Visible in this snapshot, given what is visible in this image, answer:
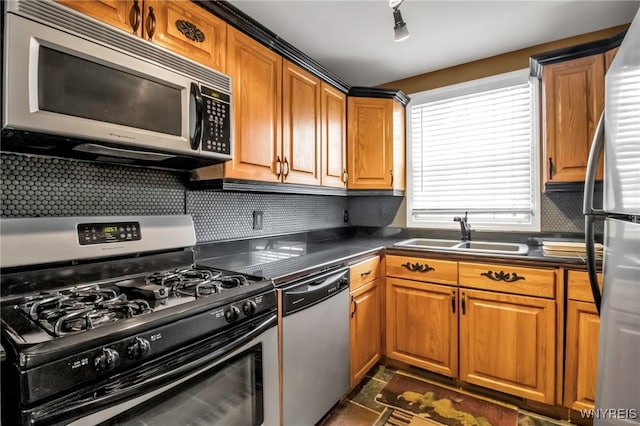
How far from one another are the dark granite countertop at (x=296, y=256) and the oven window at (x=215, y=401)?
0.37m

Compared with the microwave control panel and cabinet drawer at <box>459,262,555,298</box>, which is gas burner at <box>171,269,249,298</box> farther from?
cabinet drawer at <box>459,262,555,298</box>

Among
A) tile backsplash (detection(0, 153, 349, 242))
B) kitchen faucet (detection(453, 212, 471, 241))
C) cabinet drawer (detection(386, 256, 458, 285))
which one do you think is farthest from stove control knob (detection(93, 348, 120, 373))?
kitchen faucet (detection(453, 212, 471, 241))

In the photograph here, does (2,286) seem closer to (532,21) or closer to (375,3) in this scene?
(375,3)

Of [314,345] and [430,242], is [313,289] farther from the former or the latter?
[430,242]

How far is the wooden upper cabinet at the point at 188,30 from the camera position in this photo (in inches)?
50.1

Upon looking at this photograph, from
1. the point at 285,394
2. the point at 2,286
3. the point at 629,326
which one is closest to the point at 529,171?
the point at 629,326

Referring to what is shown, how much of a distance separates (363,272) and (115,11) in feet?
5.80

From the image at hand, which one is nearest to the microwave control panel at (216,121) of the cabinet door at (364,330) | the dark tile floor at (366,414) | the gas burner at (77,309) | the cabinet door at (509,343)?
the gas burner at (77,309)

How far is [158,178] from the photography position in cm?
159

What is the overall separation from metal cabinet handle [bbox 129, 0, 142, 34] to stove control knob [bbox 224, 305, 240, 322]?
113 cm

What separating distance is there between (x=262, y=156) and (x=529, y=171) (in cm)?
201

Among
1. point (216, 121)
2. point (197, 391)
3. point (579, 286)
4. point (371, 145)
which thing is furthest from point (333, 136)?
point (197, 391)

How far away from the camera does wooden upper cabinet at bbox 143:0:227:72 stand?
1273 mm

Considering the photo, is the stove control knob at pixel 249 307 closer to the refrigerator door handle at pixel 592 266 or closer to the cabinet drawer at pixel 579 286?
the refrigerator door handle at pixel 592 266
